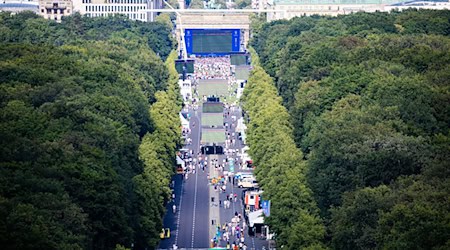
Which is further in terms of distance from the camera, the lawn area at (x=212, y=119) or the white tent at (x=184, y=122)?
the white tent at (x=184, y=122)

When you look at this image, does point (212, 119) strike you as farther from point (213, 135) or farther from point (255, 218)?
point (255, 218)

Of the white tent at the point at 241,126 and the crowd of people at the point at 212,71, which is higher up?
the white tent at the point at 241,126

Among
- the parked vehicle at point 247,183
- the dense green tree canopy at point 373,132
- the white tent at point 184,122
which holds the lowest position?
the white tent at point 184,122

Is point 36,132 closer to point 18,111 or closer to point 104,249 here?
point 18,111

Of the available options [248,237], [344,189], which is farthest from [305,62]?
[344,189]

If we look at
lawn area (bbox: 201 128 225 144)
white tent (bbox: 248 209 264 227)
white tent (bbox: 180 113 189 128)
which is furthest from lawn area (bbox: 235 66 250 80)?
white tent (bbox: 248 209 264 227)

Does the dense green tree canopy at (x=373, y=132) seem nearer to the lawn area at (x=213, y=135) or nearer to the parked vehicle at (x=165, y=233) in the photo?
the lawn area at (x=213, y=135)

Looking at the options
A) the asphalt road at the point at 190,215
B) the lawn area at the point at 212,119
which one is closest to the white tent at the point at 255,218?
the asphalt road at the point at 190,215
